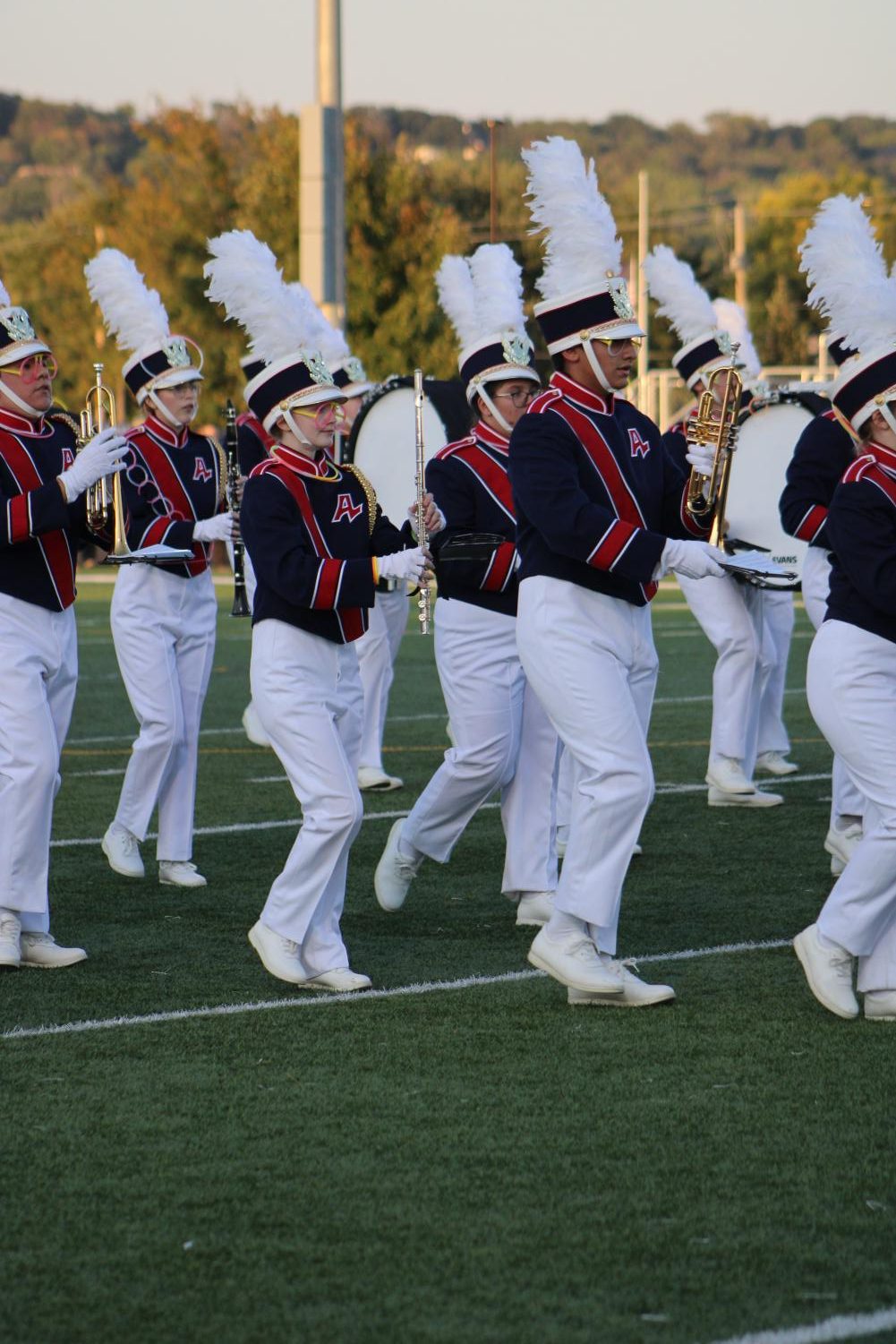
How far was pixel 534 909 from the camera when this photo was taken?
294 inches

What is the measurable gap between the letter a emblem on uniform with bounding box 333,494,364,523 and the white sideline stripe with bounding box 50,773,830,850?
3.12 meters

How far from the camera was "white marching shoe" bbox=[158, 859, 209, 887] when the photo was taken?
27.0ft

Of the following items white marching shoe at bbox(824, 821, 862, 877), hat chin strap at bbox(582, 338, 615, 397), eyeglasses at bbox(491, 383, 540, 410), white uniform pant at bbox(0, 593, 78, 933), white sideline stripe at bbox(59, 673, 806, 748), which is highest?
hat chin strap at bbox(582, 338, 615, 397)

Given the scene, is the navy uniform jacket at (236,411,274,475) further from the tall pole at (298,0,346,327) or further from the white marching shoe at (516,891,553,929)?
the tall pole at (298,0,346,327)

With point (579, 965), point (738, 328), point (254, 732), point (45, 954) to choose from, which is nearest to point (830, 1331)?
point (579, 965)

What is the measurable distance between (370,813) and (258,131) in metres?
31.7

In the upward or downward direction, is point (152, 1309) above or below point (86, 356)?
above

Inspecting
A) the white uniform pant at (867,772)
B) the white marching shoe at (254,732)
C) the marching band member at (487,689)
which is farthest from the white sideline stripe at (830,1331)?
the white marching shoe at (254,732)

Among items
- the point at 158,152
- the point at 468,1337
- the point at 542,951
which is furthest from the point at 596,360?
the point at 158,152

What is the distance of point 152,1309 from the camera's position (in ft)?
12.8

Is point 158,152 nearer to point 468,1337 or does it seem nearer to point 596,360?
point 596,360

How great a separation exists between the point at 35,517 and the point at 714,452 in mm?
2038

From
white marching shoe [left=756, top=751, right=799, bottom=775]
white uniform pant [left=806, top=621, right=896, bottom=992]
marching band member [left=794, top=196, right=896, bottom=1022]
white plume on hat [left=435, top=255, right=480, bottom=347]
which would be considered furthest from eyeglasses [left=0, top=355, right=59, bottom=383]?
white marching shoe [left=756, top=751, right=799, bottom=775]

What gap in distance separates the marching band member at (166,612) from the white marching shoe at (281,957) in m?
1.79
